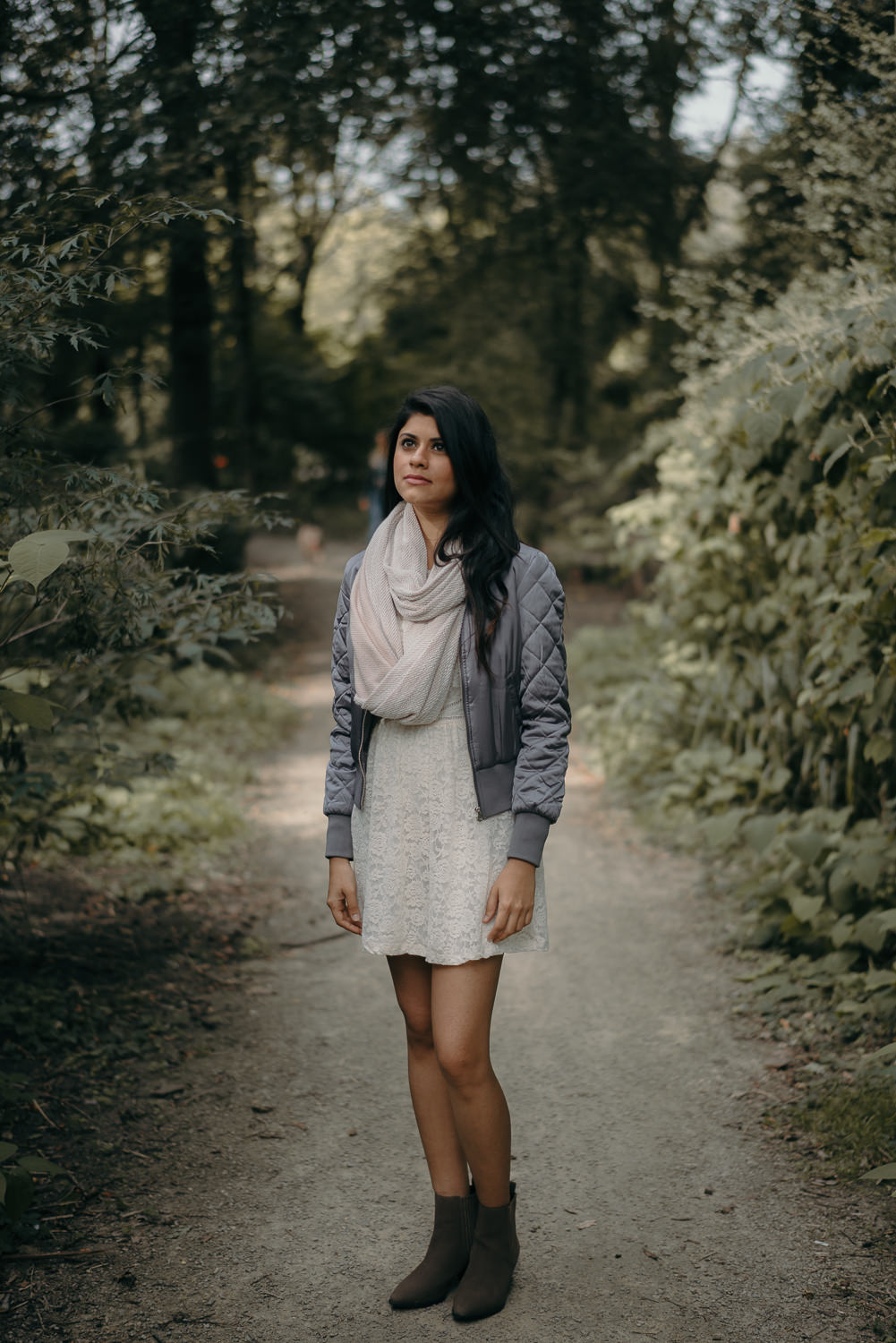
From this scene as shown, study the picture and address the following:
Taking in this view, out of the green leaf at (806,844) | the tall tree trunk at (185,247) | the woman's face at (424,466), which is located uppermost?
the tall tree trunk at (185,247)

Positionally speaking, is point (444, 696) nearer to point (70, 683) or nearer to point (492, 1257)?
point (492, 1257)

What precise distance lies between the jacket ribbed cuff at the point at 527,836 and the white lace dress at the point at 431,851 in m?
0.07

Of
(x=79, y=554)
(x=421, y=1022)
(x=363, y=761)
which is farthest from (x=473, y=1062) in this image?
(x=79, y=554)

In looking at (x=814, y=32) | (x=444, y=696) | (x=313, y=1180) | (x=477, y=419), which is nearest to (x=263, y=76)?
(x=814, y=32)

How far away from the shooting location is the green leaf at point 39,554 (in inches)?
99.2

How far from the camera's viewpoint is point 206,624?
157 inches

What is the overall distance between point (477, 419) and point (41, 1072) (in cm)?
271

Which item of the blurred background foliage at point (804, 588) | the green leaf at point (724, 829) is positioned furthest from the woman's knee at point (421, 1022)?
the green leaf at point (724, 829)

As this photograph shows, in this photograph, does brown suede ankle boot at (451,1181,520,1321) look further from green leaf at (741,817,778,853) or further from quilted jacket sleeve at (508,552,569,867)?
green leaf at (741,817,778,853)

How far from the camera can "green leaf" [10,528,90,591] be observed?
8.27ft

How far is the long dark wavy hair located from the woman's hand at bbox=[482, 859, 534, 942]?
0.48m

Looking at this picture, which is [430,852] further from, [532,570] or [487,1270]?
[487,1270]

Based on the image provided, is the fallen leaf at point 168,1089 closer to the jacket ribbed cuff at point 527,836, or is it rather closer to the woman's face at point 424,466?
the jacket ribbed cuff at point 527,836

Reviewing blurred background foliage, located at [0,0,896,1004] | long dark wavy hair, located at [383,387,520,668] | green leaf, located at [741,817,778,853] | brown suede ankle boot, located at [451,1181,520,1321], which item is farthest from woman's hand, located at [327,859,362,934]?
green leaf, located at [741,817,778,853]
